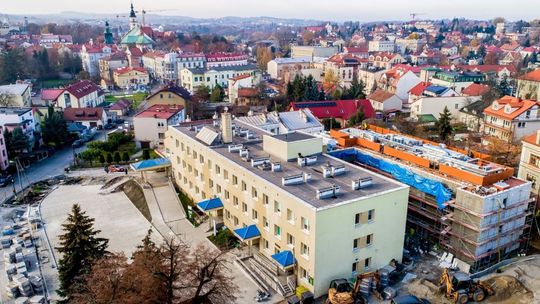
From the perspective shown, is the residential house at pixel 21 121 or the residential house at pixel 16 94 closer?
the residential house at pixel 21 121

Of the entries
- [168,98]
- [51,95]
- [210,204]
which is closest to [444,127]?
[210,204]

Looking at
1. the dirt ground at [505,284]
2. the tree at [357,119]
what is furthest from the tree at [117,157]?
the dirt ground at [505,284]

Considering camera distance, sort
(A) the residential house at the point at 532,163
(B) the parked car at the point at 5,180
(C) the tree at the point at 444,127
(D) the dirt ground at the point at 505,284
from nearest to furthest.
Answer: (D) the dirt ground at the point at 505,284
(A) the residential house at the point at 532,163
(B) the parked car at the point at 5,180
(C) the tree at the point at 444,127

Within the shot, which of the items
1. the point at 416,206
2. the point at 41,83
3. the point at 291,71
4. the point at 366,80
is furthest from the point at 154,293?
the point at 41,83

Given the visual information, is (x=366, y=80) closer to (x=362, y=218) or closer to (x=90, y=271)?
(x=362, y=218)

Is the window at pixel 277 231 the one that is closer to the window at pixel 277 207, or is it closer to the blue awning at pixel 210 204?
the window at pixel 277 207

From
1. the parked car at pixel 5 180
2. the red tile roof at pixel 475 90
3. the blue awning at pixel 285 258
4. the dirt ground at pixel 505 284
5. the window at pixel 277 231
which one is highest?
the red tile roof at pixel 475 90

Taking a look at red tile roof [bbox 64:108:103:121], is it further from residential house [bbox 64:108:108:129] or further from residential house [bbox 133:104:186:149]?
residential house [bbox 133:104:186:149]
